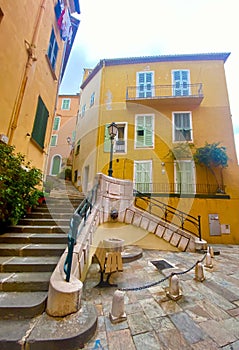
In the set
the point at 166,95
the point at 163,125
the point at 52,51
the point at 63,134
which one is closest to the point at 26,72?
the point at 52,51

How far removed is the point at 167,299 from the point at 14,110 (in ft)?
20.4

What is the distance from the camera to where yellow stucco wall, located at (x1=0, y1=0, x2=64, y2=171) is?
4.43m

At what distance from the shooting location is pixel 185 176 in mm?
10227

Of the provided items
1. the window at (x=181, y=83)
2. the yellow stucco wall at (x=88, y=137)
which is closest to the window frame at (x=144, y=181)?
the yellow stucco wall at (x=88, y=137)

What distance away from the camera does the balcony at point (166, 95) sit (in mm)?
11039

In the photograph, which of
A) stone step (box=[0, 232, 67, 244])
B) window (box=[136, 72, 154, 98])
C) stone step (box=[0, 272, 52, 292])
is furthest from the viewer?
window (box=[136, 72, 154, 98])

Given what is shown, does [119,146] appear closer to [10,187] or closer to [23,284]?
[10,187]

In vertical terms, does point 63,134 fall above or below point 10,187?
above

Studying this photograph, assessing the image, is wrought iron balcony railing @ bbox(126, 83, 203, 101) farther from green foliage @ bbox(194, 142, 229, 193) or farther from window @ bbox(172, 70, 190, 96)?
green foliage @ bbox(194, 142, 229, 193)

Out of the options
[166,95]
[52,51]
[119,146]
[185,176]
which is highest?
[166,95]

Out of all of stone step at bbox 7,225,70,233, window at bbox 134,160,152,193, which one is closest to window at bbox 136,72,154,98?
window at bbox 134,160,152,193

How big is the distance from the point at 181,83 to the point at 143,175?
7.51m

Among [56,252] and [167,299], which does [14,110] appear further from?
[167,299]

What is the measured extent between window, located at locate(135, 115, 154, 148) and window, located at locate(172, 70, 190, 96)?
272 centimetres
